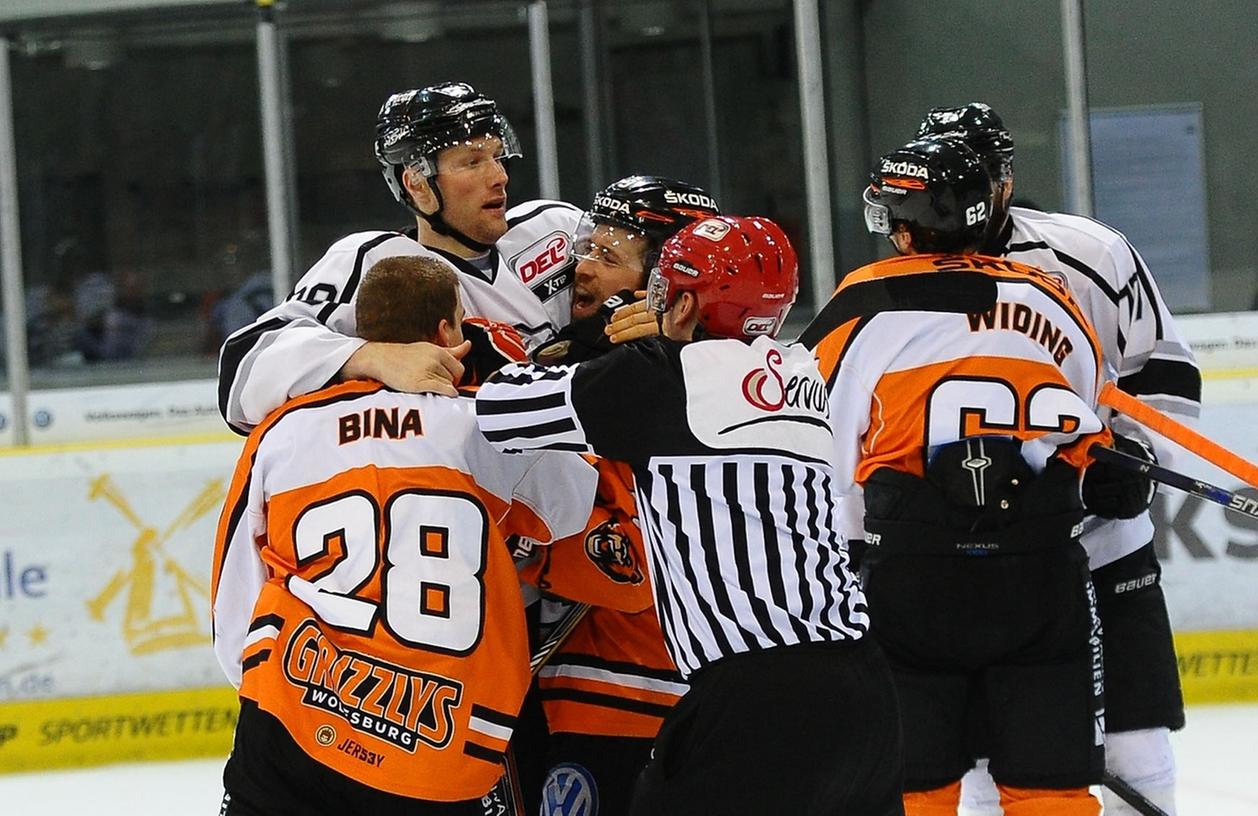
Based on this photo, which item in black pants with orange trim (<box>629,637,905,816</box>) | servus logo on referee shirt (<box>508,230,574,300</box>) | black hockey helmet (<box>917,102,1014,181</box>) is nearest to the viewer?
black pants with orange trim (<box>629,637,905,816</box>)

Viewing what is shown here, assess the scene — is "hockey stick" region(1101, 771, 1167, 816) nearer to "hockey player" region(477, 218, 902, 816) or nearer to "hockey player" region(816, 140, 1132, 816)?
"hockey player" region(816, 140, 1132, 816)

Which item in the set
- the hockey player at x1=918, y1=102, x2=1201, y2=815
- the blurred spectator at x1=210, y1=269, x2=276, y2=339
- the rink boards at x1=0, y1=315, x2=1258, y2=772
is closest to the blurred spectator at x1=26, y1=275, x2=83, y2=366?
the blurred spectator at x1=210, y1=269, x2=276, y2=339

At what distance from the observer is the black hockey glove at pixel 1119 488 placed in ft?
8.77

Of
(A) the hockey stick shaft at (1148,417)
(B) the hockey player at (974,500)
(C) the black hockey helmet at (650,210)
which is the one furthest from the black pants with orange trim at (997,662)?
(C) the black hockey helmet at (650,210)

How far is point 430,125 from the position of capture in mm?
2385

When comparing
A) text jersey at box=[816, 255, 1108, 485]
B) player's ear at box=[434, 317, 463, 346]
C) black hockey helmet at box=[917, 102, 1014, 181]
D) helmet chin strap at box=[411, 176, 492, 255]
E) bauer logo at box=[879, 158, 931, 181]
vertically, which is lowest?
text jersey at box=[816, 255, 1108, 485]

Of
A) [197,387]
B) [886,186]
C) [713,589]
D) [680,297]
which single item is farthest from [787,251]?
[197,387]

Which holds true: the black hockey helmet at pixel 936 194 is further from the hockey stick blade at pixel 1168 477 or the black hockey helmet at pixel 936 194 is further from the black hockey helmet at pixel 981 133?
the hockey stick blade at pixel 1168 477

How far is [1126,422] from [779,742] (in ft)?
4.08

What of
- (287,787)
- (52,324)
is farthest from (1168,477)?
(52,324)

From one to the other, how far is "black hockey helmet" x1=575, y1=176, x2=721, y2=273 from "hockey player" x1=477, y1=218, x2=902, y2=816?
18.8 inches

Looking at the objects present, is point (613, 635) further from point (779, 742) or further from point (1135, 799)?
point (1135, 799)

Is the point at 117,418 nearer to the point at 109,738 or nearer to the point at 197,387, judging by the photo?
the point at 197,387

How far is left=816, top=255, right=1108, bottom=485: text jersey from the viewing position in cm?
238
